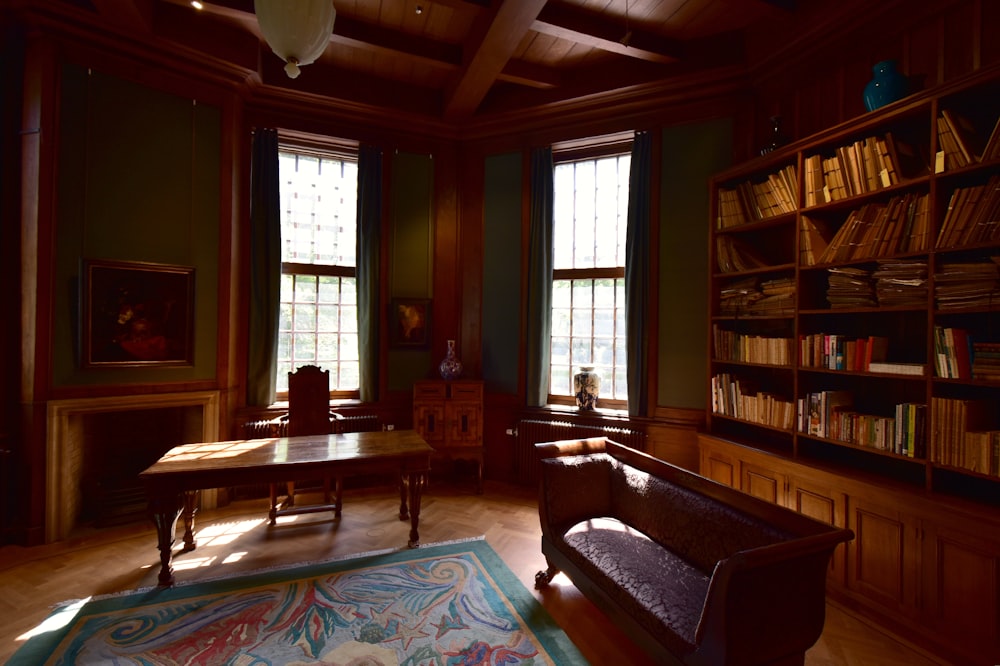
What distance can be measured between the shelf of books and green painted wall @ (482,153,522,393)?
1.96 m

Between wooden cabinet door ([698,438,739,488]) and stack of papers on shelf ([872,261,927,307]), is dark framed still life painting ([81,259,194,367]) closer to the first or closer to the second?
wooden cabinet door ([698,438,739,488])

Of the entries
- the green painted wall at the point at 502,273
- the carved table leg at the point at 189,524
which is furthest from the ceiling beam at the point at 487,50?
the carved table leg at the point at 189,524

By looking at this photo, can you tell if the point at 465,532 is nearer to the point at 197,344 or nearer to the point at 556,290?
the point at 556,290

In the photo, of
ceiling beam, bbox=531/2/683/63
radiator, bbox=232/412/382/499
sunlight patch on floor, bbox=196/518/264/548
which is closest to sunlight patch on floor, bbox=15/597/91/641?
sunlight patch on floor, bbox=196/518/264/548

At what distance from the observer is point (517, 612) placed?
→ 271 centimetres

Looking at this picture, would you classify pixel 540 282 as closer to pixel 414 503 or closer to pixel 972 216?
pixel 414 503

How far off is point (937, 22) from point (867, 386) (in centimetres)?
230

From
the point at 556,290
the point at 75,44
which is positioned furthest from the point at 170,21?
the point at 556,290

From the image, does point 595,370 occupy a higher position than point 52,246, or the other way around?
point 52,246

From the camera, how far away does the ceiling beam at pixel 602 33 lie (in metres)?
3.74

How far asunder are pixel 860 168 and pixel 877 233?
433mm

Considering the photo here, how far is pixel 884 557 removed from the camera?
2.65 meters

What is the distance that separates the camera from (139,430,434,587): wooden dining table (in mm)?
2906

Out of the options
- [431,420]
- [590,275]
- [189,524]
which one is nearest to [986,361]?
[590,275]
